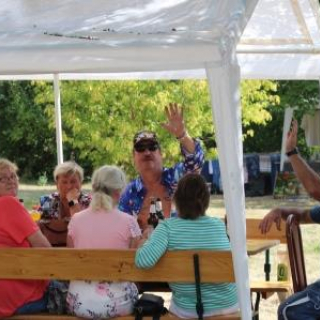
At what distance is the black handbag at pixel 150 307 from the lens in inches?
174

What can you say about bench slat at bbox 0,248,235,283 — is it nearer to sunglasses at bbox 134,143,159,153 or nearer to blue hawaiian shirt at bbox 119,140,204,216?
blue hawaiian shirt at bbox 119,140,204,216

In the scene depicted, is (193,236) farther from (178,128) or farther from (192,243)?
(178,128)

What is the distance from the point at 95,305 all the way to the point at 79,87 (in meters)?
7.81

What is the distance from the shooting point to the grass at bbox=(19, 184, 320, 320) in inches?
284

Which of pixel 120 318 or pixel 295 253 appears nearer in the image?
pixel 295 253

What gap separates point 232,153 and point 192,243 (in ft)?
2.17

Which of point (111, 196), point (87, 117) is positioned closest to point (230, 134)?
point (111, 196)

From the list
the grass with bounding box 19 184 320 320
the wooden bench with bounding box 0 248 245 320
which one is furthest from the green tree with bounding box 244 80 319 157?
the wooden bench with bounding box 0 248 245 320

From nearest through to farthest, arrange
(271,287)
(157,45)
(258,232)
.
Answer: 1. (157,45)
2. (271,287)
3. (258,232)

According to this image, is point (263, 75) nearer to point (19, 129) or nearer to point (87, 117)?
point (87, 117)

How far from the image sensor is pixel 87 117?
39.5 feet

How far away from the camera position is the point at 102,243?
4.70m

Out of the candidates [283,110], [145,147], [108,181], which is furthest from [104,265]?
[283,110]

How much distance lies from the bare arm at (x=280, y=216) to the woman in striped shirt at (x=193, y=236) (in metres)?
0.38
